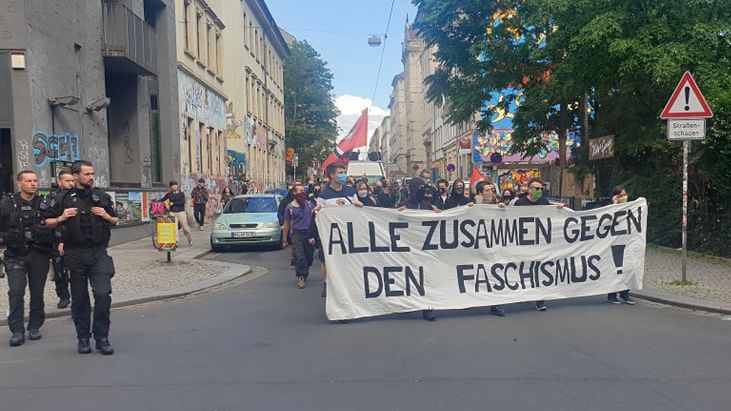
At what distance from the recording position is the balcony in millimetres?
17000

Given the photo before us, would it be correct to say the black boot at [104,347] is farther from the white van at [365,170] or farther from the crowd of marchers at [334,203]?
the white van at [365,170]

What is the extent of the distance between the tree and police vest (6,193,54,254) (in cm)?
5814

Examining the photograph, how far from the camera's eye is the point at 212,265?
506 inches

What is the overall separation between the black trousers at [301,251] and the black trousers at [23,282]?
421 cm

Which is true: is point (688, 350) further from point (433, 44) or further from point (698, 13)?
point (433, 44)

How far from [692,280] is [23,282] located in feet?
31.4

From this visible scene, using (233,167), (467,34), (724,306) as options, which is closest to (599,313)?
(724,306)

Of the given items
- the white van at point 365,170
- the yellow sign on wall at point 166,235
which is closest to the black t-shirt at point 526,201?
the yellow sign on wall at point 166,235

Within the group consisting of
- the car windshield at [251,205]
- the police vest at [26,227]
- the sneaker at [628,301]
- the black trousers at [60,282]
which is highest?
the police vest at [26,227]

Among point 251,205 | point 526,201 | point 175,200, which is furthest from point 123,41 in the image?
point 526,201

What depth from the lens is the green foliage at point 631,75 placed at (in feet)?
39.1

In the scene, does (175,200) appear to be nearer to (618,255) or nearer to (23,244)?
(23,244)

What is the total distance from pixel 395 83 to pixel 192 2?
10303cm

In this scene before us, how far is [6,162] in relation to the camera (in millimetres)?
13836
